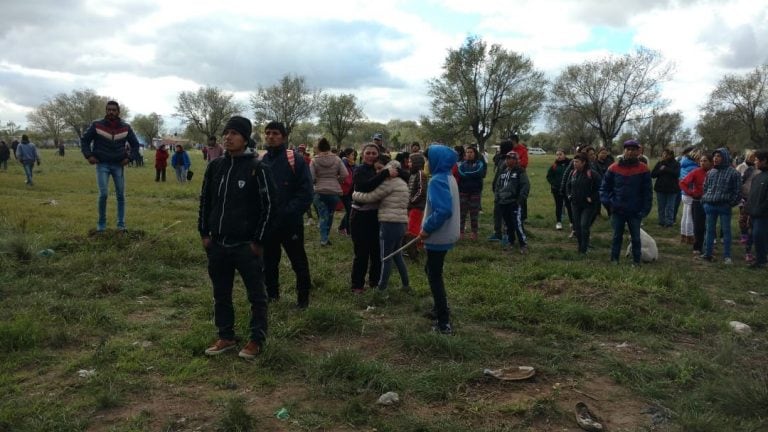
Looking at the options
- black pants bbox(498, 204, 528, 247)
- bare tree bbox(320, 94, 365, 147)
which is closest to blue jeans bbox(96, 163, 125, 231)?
black pants bbox(498, 204, 528, 247)

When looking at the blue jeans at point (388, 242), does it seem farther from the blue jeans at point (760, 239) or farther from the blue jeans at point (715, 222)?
the blue jeans at point (760, 239)

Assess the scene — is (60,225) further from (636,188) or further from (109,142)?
(636,188)

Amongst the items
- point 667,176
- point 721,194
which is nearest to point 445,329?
point 721,194

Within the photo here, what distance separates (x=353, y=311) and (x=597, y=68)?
4875 centimetres

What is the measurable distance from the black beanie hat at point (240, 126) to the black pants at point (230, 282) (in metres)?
0.96

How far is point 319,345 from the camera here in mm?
4895

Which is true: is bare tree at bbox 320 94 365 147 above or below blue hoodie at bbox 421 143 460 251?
above

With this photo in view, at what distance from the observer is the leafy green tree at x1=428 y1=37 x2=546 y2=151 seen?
151 feet

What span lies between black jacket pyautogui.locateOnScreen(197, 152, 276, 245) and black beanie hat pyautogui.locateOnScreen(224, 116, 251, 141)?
189mm

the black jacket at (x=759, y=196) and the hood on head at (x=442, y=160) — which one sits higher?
the hood on head at (x=442, y=160)

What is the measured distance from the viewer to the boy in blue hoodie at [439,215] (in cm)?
496

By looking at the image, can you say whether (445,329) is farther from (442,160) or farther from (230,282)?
(230,282)

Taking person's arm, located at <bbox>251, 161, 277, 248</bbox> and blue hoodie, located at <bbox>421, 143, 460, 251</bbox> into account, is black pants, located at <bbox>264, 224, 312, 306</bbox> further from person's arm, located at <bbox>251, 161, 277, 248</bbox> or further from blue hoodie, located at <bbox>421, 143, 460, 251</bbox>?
blue hoodie, located at <bbox>421, 143, 460, 251</bbox>

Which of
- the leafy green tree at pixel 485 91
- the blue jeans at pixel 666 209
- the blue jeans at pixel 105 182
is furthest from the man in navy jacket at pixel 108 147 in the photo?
the leafy green tree at pixel 485 91
